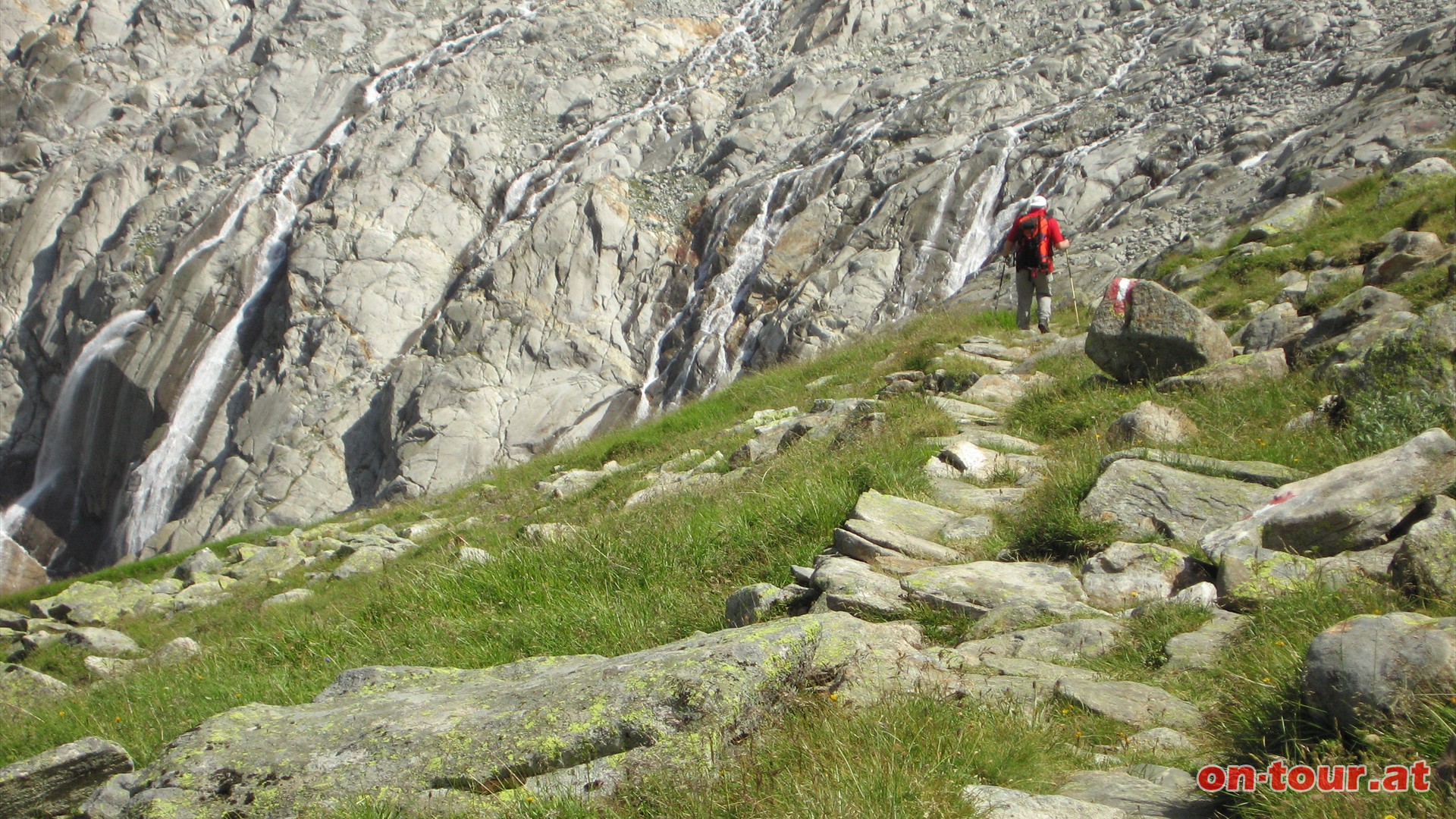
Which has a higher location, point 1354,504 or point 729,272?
point 729,272

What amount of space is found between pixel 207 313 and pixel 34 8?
35646 mm

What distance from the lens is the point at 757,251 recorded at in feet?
114

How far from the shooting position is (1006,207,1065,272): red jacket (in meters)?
13.9

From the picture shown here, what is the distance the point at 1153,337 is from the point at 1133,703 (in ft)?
18.7

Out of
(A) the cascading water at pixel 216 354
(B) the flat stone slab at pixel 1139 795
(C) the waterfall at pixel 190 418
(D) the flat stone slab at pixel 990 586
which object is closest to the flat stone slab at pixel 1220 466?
(D) the flat stone slab at pixel 990 586

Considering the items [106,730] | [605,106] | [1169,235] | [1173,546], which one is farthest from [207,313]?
[1173,546]

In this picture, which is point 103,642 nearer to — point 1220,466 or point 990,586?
point 990,586

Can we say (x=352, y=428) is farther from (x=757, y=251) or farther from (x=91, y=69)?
(x=91, y=69)

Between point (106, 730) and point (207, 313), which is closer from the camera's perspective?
point (106, 730)

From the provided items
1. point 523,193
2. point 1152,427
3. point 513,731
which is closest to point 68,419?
point 523,193

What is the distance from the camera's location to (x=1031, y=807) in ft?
8.15

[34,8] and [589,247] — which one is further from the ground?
[34,8]

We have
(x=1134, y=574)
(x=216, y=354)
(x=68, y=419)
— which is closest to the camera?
(x=1134, y=574)

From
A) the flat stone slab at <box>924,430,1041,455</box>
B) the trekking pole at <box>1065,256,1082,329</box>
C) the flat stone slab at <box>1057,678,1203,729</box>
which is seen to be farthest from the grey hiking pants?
the flat stone slab at <box>1057,678,1203,729</box>
